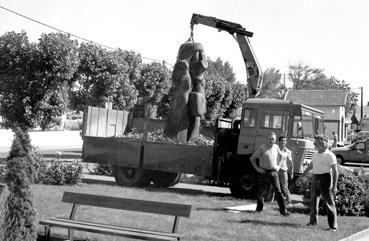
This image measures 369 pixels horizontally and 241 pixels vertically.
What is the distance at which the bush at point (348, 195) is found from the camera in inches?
497

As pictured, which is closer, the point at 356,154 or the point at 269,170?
the point at 269,170

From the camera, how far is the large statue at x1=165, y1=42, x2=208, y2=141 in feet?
59.4

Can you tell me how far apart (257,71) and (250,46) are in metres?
0.94

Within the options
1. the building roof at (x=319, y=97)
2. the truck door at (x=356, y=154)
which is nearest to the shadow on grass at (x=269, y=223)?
the truck door at (x=356, y=154)

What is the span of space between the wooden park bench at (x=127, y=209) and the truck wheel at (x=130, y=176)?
319 inches

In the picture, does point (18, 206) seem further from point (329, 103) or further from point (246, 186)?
point (329, 103)

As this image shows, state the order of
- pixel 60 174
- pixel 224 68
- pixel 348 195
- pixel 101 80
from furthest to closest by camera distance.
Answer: pixel 224 68
pixel 101 80
pixel 60 174
pixel 348 195


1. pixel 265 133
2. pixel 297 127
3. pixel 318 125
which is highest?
pixel 318 125

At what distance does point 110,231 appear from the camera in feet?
24.3

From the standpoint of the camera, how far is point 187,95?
59.6 ft

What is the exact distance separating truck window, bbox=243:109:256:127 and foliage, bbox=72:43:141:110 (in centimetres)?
1721

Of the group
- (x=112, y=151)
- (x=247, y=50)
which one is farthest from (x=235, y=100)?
(x=112, y=151)

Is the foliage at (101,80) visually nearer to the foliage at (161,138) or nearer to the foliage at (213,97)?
the foliage at (213,97)

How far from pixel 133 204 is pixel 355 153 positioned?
1178 inches
